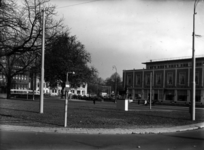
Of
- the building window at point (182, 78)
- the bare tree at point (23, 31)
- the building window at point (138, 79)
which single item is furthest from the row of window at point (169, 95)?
the bare tree at point (23, 31)

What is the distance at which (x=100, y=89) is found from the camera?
150375 millimetres

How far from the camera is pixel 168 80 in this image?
82.5 metres

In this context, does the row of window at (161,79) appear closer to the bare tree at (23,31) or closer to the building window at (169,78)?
the building window at (169,78)

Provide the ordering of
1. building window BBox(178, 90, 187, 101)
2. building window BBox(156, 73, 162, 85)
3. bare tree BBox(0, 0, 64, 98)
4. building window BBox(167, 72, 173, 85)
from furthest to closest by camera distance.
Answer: building window BBox(156, 73, 162, 85)
building window BBox(167, 72, 173, 85)
building window BBox(178, 90, 187, 101)
bare tree BBox(0, 0, 64, 98)

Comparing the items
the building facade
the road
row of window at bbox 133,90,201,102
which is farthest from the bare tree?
row of window at bbox 133,90,201,102

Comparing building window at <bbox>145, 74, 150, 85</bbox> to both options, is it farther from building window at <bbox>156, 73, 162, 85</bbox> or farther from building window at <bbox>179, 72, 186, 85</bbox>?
building window at <bbox>179, 72, 186, 85</bbox>

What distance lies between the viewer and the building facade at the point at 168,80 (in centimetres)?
7435

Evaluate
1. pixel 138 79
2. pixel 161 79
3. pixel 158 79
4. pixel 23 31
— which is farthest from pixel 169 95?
pixel 23 31

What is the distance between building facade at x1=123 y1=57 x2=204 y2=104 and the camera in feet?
244

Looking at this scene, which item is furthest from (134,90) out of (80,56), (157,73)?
(80,56)

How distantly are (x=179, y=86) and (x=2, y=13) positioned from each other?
229 feet

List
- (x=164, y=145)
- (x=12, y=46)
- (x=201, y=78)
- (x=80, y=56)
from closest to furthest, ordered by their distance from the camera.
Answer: (x=164, y=145) < (x=12, y=46) < (x=80, y=56) < (x=201, y=78)

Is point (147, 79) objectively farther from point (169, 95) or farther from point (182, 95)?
point (182, 95)

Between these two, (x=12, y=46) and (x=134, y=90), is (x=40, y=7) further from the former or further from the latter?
(x=134, y=90)
